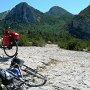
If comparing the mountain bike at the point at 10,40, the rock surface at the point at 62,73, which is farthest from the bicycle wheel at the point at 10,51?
the rock surface at the point at 62,73

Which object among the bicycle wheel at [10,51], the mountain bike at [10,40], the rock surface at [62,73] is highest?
the mountain bike at [10,40]

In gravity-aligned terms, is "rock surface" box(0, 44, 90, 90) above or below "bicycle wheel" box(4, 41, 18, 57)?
below

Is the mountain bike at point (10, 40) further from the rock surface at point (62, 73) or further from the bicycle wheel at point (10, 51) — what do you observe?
the rock surface at point (62, 73)

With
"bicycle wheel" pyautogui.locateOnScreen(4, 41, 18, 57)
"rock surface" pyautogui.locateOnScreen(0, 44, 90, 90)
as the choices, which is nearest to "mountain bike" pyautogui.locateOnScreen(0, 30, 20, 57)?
"bicycle wheel" pyautogui.locateOnScreen(4, 41, 18, 57)

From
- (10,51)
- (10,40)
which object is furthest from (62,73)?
(10,51)

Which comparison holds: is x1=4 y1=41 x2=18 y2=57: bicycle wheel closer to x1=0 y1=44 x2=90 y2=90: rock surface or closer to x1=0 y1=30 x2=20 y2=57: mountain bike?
x1=0 y1=30 x2=20 y2=57: mountain bike

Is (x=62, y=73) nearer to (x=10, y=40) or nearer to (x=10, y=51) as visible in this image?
(x=10, y=40)

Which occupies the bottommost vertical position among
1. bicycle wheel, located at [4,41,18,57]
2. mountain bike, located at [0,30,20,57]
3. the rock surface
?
the rock surface

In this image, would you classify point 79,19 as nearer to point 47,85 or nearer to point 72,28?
point 72,28

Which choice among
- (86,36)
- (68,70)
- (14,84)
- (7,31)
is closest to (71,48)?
(7,31)

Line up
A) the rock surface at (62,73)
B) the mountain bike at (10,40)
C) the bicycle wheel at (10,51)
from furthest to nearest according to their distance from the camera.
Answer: the bicycle wheel at (10,51) < the mountain bike at (10,40) < the rock surface at (62,73)

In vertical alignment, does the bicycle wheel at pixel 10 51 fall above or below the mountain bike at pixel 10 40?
below

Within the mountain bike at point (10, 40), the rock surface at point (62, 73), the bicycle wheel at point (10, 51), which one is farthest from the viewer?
the bicycle wheel at point (10, 51)

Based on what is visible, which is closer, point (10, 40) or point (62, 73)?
point (62, 73)
